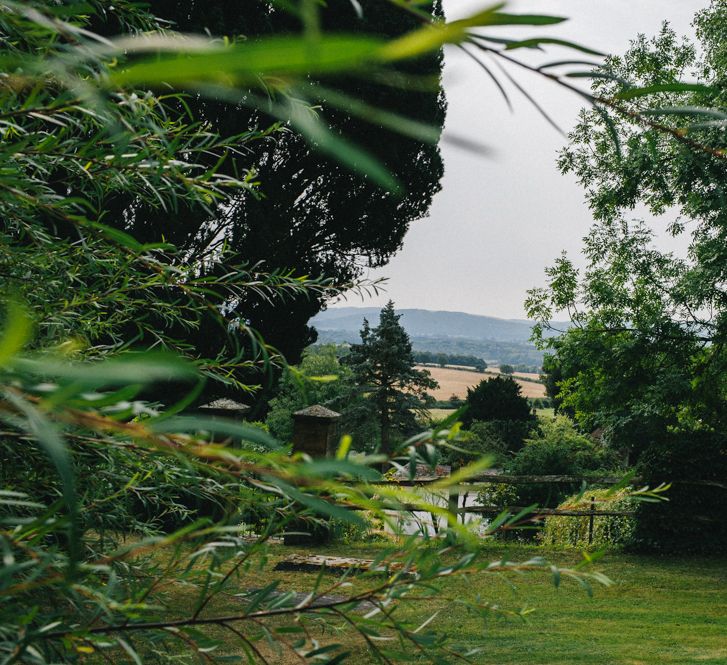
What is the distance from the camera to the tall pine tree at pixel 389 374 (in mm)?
31578

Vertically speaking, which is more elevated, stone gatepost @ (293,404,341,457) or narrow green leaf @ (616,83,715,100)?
narrow green leaf @ (616,83,715,100)

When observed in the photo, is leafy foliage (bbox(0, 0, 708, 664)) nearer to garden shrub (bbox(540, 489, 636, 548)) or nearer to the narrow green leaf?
the narrow green leaf

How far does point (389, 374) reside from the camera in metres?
32.1

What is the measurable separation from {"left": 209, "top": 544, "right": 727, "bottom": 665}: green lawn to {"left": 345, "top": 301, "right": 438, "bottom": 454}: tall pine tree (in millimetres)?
22667

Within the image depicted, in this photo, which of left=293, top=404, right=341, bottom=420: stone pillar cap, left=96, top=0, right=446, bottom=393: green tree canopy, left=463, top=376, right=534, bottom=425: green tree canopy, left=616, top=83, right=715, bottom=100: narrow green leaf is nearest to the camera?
left=616, top=83, right=715, bottom=100: narrow green leaf

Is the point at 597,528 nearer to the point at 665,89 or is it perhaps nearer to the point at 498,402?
the point at 665,89

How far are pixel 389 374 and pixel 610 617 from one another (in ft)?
85.0

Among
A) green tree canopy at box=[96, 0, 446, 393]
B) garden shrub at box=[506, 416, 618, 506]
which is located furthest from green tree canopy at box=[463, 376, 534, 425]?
green tree canopy at box=[96, 0, 446, 393]

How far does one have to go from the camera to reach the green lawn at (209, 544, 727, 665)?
487 cm

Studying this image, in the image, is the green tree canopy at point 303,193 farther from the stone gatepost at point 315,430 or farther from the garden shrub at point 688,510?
the garden shrub at point 688,510

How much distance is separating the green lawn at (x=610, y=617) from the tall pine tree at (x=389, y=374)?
22667 millimetres

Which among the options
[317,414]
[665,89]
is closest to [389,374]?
[317,414]

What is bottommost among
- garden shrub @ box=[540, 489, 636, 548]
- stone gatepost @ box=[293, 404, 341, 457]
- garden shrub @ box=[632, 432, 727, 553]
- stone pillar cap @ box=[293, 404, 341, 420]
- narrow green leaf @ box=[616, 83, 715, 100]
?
garden shrub @ box=[540, 489, 636, 548]

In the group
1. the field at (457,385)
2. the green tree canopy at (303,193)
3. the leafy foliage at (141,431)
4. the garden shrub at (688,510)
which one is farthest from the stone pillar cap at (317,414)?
the field at (457,385)
